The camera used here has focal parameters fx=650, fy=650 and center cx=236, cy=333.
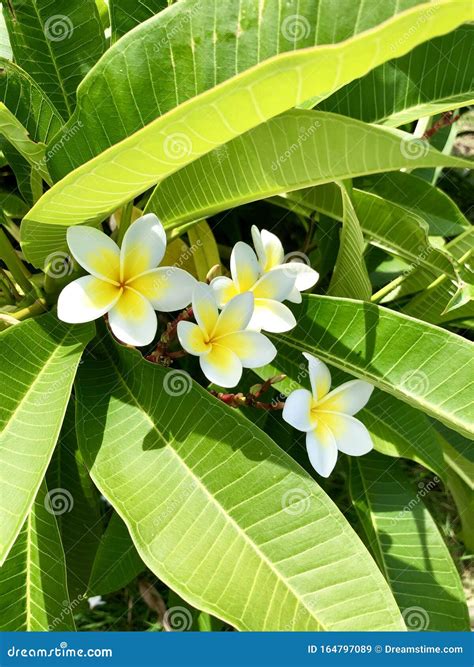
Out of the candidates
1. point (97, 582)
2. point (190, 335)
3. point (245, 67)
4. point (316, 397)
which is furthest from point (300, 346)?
point (97, 582)

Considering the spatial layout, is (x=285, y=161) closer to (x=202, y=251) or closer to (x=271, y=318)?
(x=271, y=318)

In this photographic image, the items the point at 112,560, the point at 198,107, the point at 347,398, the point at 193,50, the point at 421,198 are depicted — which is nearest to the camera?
the point at 198,107

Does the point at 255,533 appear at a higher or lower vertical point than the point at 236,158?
lower

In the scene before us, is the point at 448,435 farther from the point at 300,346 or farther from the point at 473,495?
the point at 300,346

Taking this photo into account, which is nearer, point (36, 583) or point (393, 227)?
point (36, 583)

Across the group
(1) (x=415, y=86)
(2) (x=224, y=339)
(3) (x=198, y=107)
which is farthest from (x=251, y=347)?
(1) (x=415, y=86)

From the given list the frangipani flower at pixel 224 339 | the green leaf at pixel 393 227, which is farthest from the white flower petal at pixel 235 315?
the green leaf at pixel 393 227
